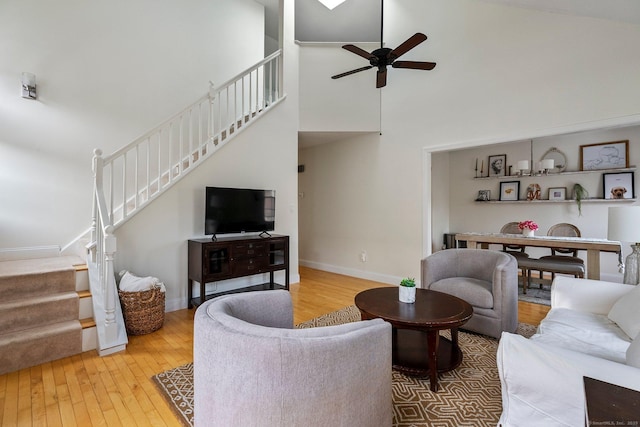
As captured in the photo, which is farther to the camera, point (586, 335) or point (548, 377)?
point (586, 335)

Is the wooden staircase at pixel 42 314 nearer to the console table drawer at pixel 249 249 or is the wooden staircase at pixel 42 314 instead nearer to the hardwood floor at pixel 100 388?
the hardwood floor at pixel 100 388

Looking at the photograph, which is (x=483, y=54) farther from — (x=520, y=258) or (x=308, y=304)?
(x=308, y=304)

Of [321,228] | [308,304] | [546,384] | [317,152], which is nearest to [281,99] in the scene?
[317,152]

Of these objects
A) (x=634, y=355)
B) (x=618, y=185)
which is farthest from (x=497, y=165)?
(x=634, y=355)

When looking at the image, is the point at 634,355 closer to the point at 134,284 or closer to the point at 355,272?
the point at 134,284

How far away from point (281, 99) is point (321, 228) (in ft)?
8.58

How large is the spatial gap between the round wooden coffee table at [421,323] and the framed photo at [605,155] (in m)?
4.48

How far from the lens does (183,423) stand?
1727 millimetres

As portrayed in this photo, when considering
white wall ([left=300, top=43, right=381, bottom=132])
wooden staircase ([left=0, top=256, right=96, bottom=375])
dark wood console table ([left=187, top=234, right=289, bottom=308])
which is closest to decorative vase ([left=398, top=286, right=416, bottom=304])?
dark wood console table ([left=187, top=234, right=289, bottom=308])

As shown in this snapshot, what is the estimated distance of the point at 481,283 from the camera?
9.89 feet

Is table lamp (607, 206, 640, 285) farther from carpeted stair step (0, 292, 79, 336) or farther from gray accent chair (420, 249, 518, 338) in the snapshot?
carpeted stair step (0, 292, 79, 336)

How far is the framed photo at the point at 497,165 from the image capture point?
596cm

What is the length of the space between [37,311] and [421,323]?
10.1ft

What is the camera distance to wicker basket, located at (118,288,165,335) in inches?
114
